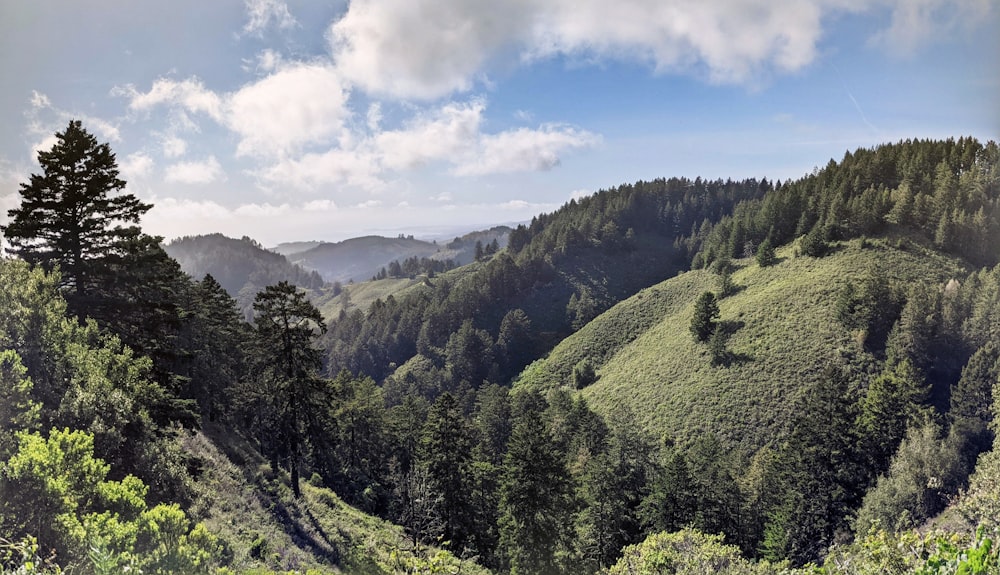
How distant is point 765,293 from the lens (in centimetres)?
6894

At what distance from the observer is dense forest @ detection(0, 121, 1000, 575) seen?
1040 centimetres

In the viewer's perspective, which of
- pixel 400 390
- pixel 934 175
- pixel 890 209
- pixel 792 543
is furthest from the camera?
pixel 400 390

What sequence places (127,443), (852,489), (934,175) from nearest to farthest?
1. (127,443)
2. (852,489)
3. (934,175)

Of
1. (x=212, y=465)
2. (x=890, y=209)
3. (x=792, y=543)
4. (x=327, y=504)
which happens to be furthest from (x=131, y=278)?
(x=890, y=209)

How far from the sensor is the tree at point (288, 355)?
24.9 meters

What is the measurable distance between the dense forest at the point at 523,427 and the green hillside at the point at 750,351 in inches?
22.3

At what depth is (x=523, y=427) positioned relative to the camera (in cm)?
3075

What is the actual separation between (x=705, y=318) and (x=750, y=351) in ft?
28.3

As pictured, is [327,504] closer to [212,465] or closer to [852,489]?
[212,465]

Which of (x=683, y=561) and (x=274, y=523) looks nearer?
(x=683, y=561)

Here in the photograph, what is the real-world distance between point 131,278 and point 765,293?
2972 inches

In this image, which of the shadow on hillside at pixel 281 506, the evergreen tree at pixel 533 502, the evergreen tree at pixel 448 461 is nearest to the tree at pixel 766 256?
the evergreen tree at pixel 533 502

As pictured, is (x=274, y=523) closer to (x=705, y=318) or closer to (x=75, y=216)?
(x=75, y=216)

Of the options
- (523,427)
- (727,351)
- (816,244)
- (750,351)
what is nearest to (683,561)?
(523,427)
